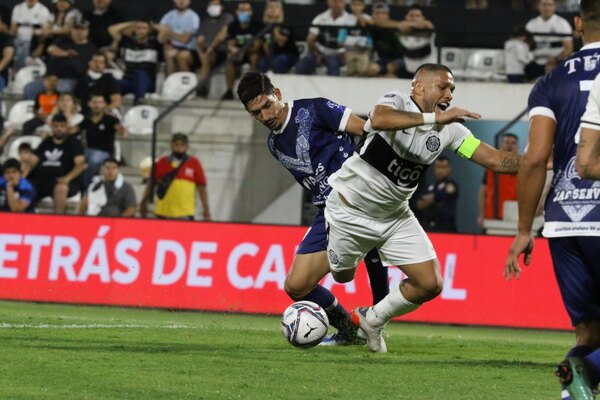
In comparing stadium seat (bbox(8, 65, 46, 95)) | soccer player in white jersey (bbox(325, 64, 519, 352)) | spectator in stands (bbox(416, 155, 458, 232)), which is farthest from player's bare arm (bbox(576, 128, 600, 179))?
stadium seat (bbox(8, 65, 46, 95))

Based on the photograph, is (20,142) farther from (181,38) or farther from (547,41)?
(547,41)

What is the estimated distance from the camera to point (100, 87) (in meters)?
19.8

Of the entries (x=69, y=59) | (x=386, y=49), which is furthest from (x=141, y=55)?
(x=386, y=49)

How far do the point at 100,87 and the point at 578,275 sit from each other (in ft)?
47.0

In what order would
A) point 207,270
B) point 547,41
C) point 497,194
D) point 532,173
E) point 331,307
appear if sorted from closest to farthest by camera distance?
point 532,173, point 331,307, point 207,270, point 497,194, point 547,41

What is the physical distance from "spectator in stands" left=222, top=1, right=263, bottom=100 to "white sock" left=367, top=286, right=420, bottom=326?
9565mm

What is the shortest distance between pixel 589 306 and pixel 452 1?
17268mm

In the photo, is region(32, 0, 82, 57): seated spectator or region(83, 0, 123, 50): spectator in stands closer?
region(83, 0, 123, 50): spectator in stands

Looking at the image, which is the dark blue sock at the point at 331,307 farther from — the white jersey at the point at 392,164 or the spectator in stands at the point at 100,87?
the spectator in stands at the point at 100,87

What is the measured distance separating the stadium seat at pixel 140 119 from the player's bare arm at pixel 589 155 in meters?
13.8

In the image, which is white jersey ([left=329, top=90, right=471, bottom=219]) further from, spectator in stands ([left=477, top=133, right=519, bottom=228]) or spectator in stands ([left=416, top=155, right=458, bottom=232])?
spectator in stands ([left=477, top=133, right=519, bottom=228])

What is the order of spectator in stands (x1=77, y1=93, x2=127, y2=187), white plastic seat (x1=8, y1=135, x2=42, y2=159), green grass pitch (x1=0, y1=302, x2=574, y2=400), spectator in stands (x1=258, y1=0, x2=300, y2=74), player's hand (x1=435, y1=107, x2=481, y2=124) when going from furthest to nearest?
white plastic seat (x1=8, y1=135, x2=42, y2=159) < spectator in stands (x1=258, y1=0, x2=300, y2=74) < spectator in stands (x1=77, y1=93, x2=127, y2=187) < player's hand (x1=435, y1=107, x2=481, y2=124) < green grass pitch (x1=0, y1=302, x2=574, y2=400)

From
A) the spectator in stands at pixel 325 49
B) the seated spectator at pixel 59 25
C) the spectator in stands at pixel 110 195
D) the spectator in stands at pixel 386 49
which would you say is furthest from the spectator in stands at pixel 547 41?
the seated spectator at pixel 59 25

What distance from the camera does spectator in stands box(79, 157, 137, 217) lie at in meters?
17.8
